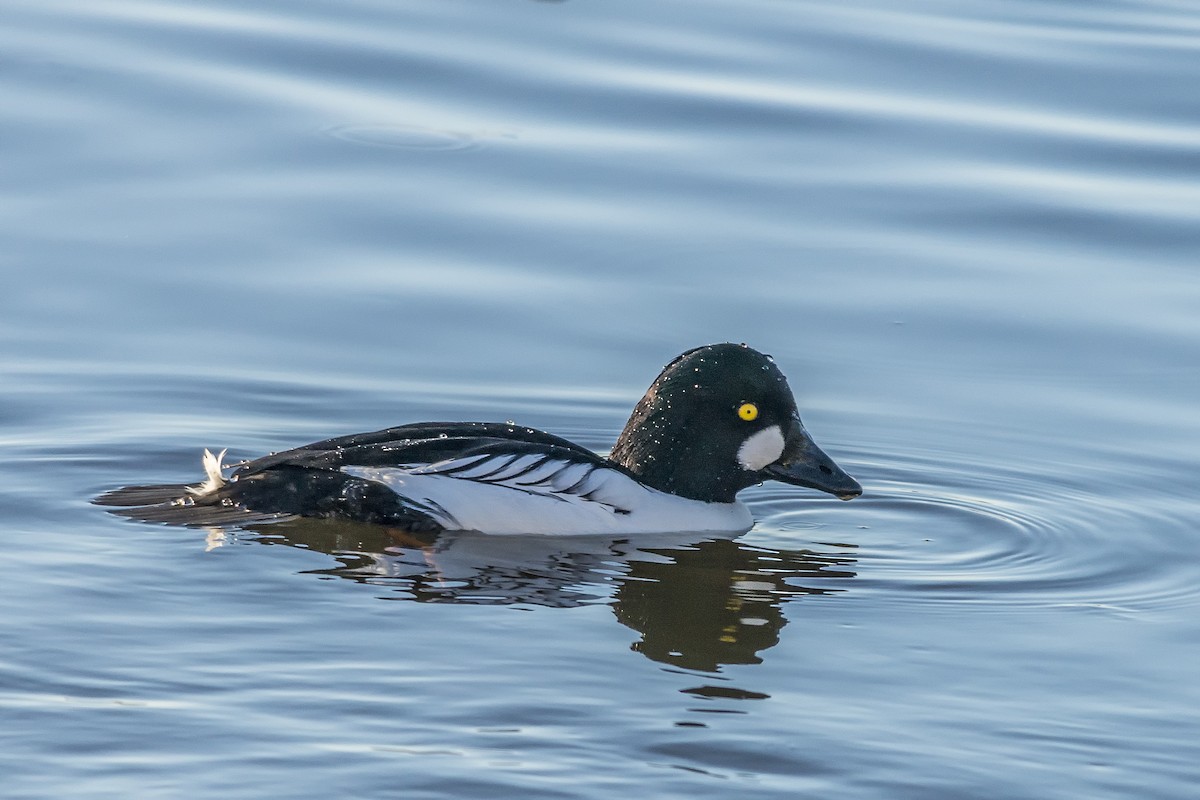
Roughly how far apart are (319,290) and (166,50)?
4644 millimetres

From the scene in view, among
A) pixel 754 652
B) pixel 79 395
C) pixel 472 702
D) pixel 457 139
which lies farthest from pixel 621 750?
pixel 457 139

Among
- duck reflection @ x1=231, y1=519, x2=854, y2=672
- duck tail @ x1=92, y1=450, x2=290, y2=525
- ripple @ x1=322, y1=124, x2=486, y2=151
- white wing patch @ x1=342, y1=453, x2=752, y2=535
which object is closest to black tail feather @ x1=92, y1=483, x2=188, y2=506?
duck tail @ x1=92, y1=450, x2=290, y2=525

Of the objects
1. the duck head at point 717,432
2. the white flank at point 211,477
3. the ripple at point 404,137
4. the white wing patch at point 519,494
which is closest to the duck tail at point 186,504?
the white flank at point 211,477

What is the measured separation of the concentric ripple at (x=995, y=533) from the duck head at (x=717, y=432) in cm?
28

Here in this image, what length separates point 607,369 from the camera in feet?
35.3

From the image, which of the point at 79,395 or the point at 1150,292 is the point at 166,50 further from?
the point at 1150,292

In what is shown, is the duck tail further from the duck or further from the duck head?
the duck head

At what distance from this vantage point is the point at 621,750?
6.20 meters

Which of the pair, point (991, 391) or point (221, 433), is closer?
point (221, 433)

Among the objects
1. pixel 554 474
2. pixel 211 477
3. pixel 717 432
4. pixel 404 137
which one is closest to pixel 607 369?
pixel 717 432

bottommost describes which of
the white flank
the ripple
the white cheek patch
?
the white flank

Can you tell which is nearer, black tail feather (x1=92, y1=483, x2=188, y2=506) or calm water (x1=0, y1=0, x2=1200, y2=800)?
calm water (x1=0, y1=0, x2=1200, y2=800)

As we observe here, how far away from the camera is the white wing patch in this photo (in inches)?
331

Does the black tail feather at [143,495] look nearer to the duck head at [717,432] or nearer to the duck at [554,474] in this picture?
the duck at [554,474]
